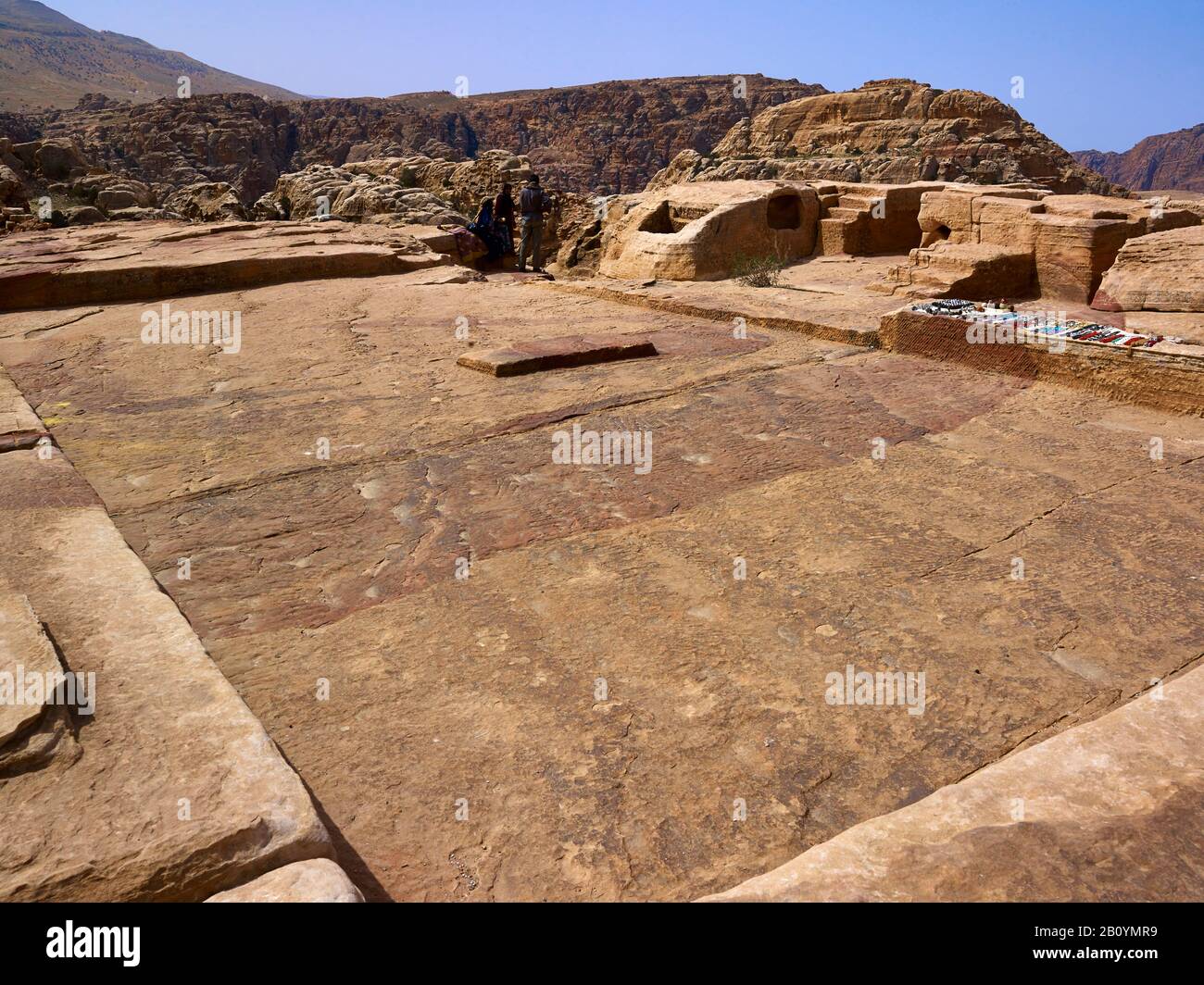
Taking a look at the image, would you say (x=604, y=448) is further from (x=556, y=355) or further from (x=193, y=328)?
(x=193, y=328)

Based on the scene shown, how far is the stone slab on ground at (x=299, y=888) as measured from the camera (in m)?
1.30

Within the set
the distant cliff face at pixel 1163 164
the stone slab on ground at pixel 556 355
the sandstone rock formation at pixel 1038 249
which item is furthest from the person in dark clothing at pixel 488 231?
the distant cliff face at pixel 1163 164

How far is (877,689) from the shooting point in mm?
2137

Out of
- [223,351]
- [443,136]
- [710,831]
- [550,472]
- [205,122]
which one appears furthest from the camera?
[443,136]

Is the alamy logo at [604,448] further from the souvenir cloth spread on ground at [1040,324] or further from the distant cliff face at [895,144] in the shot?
the distant cliff face at [895,144]

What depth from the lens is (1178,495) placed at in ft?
10.5

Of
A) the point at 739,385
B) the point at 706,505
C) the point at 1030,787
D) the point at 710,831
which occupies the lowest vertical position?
the point at 710,831

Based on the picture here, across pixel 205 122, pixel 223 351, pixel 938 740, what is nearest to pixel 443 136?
pixel 205 122

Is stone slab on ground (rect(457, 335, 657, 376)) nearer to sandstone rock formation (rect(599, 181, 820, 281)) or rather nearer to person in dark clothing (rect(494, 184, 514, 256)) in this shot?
sandstone rock formation (rect(599, 181, 820, 281))

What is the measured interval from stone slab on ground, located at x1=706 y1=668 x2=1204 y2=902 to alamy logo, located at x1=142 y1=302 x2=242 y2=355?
4994 mm

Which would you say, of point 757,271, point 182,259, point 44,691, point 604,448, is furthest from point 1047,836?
point 182,259
